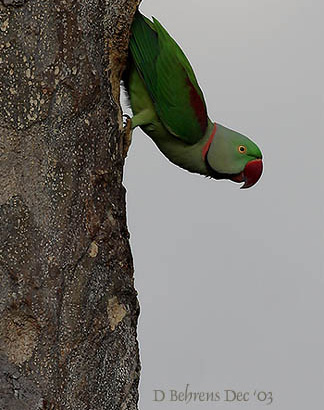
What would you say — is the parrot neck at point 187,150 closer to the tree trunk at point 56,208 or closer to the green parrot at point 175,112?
the green parrot at point 175,112

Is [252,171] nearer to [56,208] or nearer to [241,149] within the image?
[241,149]

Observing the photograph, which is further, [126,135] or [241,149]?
[241,149]

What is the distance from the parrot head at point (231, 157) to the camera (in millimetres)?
911

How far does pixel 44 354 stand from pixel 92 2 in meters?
0.35

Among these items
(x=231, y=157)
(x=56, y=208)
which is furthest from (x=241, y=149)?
(x=56, y=208)

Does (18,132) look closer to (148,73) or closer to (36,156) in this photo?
(36,156)

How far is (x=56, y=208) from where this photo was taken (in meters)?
0.64

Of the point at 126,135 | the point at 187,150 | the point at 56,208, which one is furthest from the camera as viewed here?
the point at 187,150

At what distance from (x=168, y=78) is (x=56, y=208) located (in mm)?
263

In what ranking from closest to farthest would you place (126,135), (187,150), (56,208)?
(56,208) < (126,135) < (187,150)

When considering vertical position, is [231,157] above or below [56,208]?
above

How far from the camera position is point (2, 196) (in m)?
0.62

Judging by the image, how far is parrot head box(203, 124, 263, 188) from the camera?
0.91 meters

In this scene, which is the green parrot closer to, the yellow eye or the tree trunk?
the yellow eye
